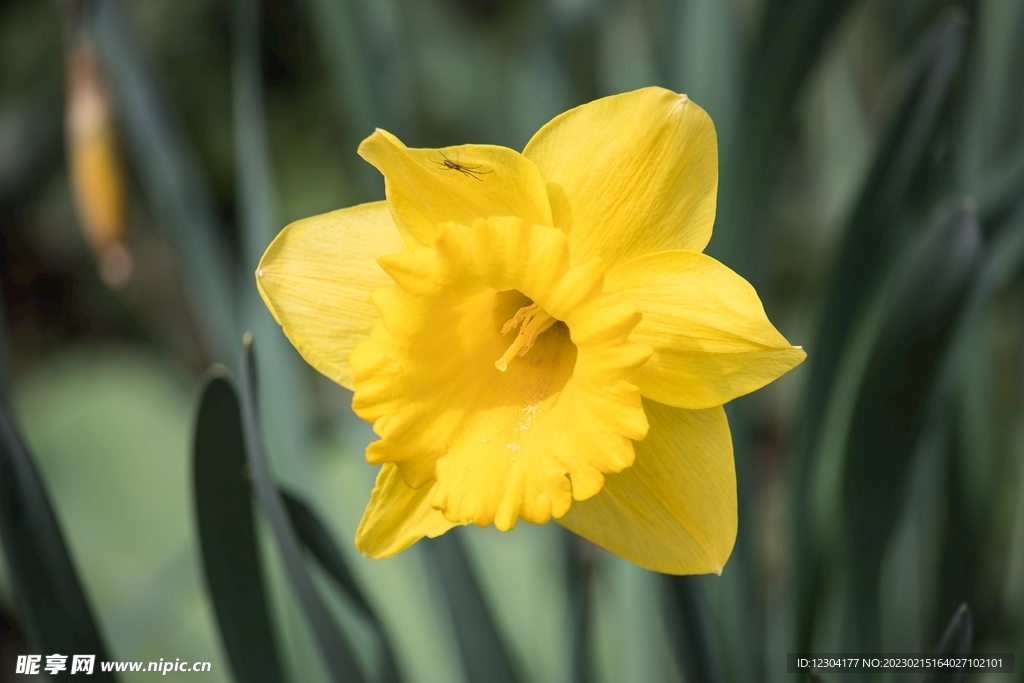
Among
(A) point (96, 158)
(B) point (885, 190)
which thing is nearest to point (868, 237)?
(B) point (885, 190)

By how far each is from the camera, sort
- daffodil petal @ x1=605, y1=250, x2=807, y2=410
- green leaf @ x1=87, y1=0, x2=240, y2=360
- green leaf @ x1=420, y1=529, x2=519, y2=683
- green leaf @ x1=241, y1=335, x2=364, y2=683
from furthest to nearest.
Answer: green leaf @ x1=87, y1=0, x2=240, y2=360 → green leaf @ x1=420, y1=529, x2=519, y2=683 → green leaf @ x1=241, y1=335, x2=364, y2=683 → daffodil petal @ x1=605, y1=250, x2=807, y2=410

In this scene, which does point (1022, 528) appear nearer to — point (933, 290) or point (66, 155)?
point (933, 290)

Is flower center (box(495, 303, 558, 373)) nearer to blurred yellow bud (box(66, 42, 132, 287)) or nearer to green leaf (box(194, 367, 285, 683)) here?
green leaf (box(194, 367, 285, 683))

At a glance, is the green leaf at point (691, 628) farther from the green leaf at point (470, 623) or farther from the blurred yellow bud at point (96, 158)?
the blurred yellow bud at point (96, 158)

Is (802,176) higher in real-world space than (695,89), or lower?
lower

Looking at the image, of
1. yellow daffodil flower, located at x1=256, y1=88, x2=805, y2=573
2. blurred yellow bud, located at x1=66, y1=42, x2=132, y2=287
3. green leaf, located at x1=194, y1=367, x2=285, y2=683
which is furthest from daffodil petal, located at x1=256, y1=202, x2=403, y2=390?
→ blurred yellow bud, located at x1=66, y1=42, x2=132, y2=287

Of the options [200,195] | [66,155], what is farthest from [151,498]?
[66,155]

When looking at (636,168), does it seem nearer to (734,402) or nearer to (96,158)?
(734,402)
